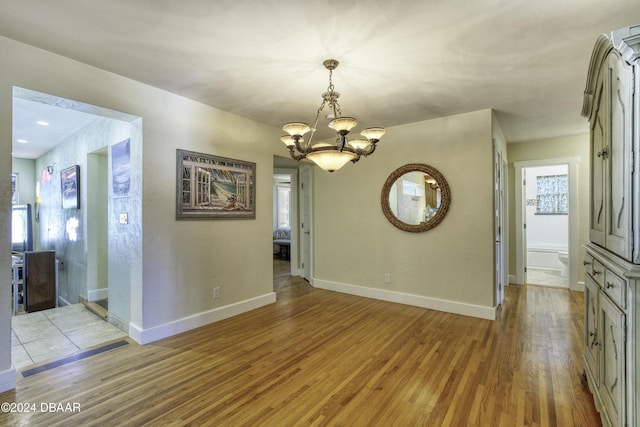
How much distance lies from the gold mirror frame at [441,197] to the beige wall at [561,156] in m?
2.43

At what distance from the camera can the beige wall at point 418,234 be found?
3.63 meters

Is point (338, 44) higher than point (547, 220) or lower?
higher

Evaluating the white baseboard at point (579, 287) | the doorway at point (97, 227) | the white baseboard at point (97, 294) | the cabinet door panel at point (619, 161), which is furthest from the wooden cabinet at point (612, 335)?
the white baseboard at point (97, 294)

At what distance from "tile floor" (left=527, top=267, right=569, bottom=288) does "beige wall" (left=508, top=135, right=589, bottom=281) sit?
0.53 metres

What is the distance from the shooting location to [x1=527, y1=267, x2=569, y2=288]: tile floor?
5455 mm

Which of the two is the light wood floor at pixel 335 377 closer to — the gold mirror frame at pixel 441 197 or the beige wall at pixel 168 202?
the beige wall at pixel 168 202

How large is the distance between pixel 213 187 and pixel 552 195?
7.58 m

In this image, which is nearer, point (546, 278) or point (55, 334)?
point (55, 334)

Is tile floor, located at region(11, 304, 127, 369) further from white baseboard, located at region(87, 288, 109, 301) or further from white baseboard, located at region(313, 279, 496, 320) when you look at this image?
white baseboard, located at region(313, 279, 496, 320)

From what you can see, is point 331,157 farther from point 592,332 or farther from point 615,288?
point 592,332

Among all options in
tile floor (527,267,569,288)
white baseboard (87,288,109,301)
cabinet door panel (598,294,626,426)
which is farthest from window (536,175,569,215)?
white baseboard (87,288,109,301)

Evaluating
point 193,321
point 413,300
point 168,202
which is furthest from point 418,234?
point 168,202

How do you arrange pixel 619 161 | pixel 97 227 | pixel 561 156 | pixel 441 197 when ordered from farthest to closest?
pixel 561 156
pixel 97 227
pixel 441 197
pixel 619 161

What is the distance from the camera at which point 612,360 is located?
5.12 ft
